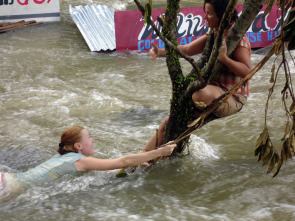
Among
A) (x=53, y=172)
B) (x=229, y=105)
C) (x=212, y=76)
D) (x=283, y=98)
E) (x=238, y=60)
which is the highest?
(x=238, y=60)

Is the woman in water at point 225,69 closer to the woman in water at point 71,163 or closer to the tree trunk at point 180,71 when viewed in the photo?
the tree trunk at point 180,71

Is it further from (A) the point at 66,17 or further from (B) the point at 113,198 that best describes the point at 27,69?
(B) the point at 113,198

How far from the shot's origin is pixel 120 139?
567cm

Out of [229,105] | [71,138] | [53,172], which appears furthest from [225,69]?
[53,172]

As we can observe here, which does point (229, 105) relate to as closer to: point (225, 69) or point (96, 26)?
point (225, 69)

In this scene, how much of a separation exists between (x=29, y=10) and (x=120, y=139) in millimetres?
7741

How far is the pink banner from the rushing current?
333mm

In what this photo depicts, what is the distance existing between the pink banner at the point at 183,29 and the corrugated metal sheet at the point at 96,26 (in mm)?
511

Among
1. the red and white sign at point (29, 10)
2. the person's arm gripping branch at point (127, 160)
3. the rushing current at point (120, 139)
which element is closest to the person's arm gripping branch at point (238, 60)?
the person's arm gripping branch at point (127, 160)

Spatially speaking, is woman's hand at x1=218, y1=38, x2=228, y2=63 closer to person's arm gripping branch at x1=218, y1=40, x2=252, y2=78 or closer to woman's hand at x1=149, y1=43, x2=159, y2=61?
person's arm gripping branch at x1=218, y1=40, x2=252, y2=78

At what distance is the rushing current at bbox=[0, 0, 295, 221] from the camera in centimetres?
357

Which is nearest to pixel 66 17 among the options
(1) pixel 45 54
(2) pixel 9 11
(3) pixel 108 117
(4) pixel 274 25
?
(2) pixel 9 11

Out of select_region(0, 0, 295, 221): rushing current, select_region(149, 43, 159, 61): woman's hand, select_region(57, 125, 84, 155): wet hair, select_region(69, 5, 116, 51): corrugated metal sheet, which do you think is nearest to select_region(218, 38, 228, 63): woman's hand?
select_region(149, 43, 159, 61): woman's hand

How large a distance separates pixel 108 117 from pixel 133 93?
1267mm
